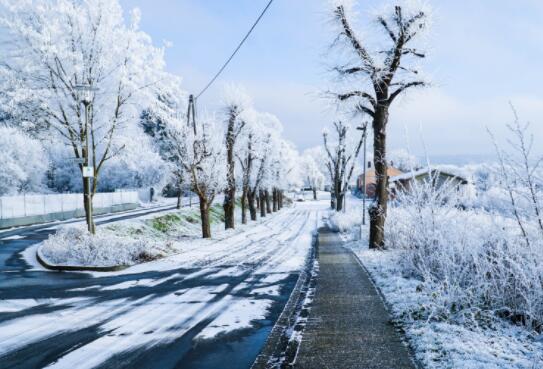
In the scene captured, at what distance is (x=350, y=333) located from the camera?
6.29 m

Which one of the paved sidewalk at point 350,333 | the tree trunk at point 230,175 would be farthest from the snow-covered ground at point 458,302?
the tree trunk at point 230,175

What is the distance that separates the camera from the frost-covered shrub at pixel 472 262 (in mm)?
6566

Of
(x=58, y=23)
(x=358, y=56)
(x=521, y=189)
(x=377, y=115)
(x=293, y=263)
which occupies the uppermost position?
(x=58, y=23)

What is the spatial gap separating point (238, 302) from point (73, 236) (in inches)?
364

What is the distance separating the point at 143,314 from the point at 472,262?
257 inches

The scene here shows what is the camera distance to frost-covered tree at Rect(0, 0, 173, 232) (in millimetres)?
15234

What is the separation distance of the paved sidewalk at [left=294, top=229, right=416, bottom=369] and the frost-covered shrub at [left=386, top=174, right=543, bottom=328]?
828 mm

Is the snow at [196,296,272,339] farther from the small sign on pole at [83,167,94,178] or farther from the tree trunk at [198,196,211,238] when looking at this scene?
the tree trunk at [198,196,211,238]

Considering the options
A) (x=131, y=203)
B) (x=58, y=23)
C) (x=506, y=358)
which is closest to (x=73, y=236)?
(x=58, y=23)

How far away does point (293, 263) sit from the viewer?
14.9 meters

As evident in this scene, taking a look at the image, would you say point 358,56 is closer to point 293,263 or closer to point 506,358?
point 293,263

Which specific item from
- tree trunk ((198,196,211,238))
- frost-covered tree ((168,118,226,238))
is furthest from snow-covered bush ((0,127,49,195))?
tree trunk ((198,196,211,238))

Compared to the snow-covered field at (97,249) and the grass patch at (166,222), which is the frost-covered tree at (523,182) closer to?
the snow-covered field at (97,249)

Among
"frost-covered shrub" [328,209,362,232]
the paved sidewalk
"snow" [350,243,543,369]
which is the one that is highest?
"snow" [350,243,543,369]
